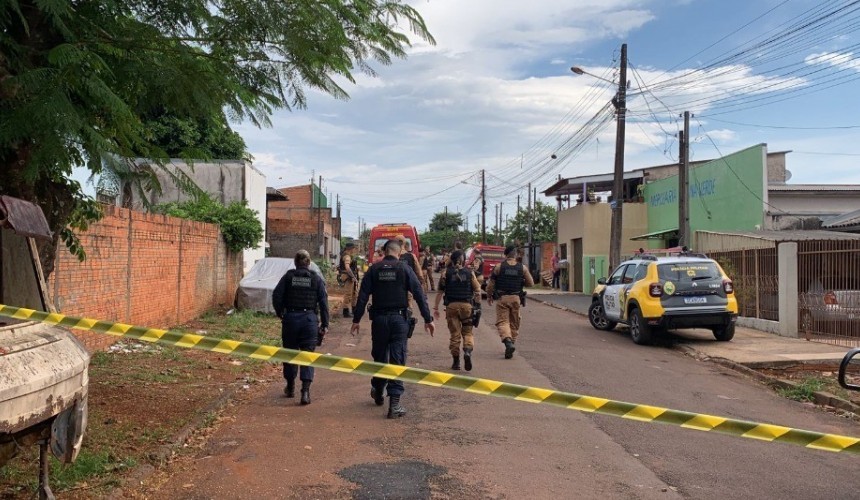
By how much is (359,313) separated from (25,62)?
3.89 meters

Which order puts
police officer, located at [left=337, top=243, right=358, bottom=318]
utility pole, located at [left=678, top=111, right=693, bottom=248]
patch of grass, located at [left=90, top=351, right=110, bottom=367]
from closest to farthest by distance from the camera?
1. patch of grass, located at [left=90, top=351, right=110, bottom=367]
2. police officer, located at [left=337, top=243, right=358, bottom=318]
3. utility pole, located at [left=678, top=111, right=693, bottom=248]

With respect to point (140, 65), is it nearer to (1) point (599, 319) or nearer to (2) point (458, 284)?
(2) point (458, 284)

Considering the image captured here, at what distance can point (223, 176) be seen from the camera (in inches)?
896

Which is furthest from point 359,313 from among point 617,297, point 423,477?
point 617,297

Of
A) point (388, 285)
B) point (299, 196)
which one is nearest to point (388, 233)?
point (388, 285)

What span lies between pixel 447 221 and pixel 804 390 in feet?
290

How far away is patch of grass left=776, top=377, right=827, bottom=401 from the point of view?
27.4ft

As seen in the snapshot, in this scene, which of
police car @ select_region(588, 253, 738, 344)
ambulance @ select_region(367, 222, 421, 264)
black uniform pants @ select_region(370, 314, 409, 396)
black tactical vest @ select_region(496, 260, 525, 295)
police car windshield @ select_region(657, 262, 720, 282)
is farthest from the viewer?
ambulance @ select_region(367, 222, 421, 264)

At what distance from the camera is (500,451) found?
560cm

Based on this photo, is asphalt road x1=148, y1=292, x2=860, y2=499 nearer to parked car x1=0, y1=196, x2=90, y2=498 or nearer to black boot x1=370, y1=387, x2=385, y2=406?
black boot x1=370, y1=387, x2=385, y2=406

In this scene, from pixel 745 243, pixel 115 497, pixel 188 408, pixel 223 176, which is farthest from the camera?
pixel 223 176

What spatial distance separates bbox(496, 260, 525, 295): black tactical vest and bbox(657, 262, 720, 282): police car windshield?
3.35 metres

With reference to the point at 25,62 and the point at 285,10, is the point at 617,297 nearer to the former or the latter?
the point at 285,10

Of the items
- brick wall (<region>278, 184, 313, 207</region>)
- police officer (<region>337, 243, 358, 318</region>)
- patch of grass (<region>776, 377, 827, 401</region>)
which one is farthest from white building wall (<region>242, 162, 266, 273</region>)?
Result: brick wall (<region>278, 184, 313, 207</region>)
